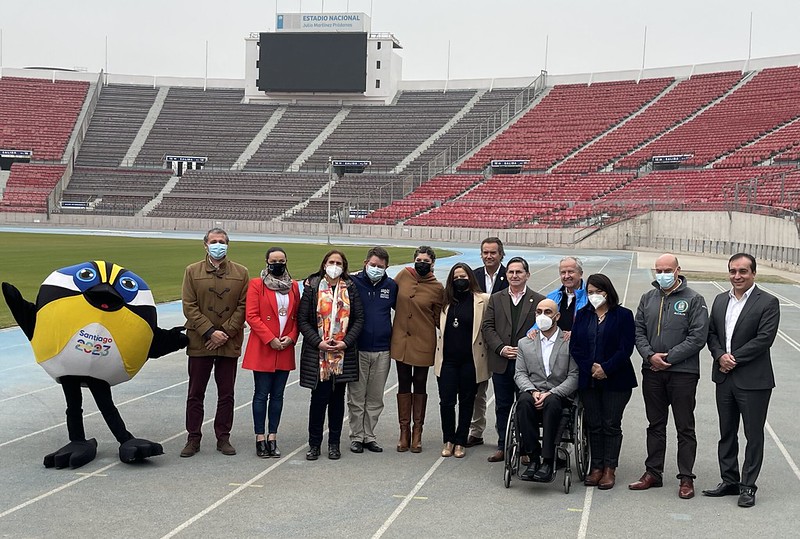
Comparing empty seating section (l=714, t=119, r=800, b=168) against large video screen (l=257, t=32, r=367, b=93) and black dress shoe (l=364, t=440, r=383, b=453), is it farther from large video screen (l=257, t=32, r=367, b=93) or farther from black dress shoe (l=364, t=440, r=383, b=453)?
black dress shoe (l=364, t=440, r=383, b=453)

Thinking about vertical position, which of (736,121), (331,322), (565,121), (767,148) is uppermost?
(565,121)

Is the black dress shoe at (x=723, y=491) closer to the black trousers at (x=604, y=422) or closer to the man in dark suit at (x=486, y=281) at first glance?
the black trousers at (x=604, y=422)

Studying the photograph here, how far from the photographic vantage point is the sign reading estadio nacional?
78.6 meters

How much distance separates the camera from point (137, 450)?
7.78m

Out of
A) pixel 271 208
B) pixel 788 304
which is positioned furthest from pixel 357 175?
pixel 788 304

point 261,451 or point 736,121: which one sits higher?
point 736,121

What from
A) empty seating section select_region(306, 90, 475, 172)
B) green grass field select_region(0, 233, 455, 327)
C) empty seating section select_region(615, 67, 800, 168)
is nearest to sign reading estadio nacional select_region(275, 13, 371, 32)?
empty seating section select_region(306, 90, 475, 172)

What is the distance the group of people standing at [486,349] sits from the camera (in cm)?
734

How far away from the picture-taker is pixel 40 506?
673 centimetres

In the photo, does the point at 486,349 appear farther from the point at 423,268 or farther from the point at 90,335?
the point at 90,335

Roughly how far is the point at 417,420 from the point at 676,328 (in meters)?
2.50

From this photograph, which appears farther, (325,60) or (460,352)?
(325,60)

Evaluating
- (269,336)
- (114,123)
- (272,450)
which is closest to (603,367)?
(269,336)

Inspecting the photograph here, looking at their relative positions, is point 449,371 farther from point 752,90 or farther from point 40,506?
point 752,90
